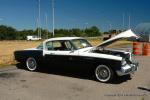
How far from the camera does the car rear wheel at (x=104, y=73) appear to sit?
886 cm

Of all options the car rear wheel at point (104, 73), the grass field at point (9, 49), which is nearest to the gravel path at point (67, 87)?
the car rear wheel at point (104, 73)

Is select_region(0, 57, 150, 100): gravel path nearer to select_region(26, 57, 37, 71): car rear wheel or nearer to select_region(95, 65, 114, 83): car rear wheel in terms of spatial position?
select_region(95, 65, 114, 83): car rear wheel

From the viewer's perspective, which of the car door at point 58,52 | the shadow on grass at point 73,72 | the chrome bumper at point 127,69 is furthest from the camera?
the car door at point 58,52

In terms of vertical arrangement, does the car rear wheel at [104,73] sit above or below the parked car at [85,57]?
below

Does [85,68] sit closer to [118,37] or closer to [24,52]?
[118,37]

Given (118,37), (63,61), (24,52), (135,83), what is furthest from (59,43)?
(135,83)

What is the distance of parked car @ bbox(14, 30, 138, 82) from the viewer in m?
8.84

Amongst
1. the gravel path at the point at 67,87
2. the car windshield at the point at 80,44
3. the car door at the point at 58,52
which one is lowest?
the gravel path at the point at 67,87

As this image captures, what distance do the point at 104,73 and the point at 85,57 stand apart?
884 millimetres

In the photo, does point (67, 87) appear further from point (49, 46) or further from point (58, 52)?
point (49, 46)

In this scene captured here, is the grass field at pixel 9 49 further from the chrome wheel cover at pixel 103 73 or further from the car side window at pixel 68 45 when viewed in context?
the chrome wheel cover at pixel 103 73

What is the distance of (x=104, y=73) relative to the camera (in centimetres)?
901

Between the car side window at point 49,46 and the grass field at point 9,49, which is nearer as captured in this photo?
the car side window at point 49,46

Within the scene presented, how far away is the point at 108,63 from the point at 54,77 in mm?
2234
